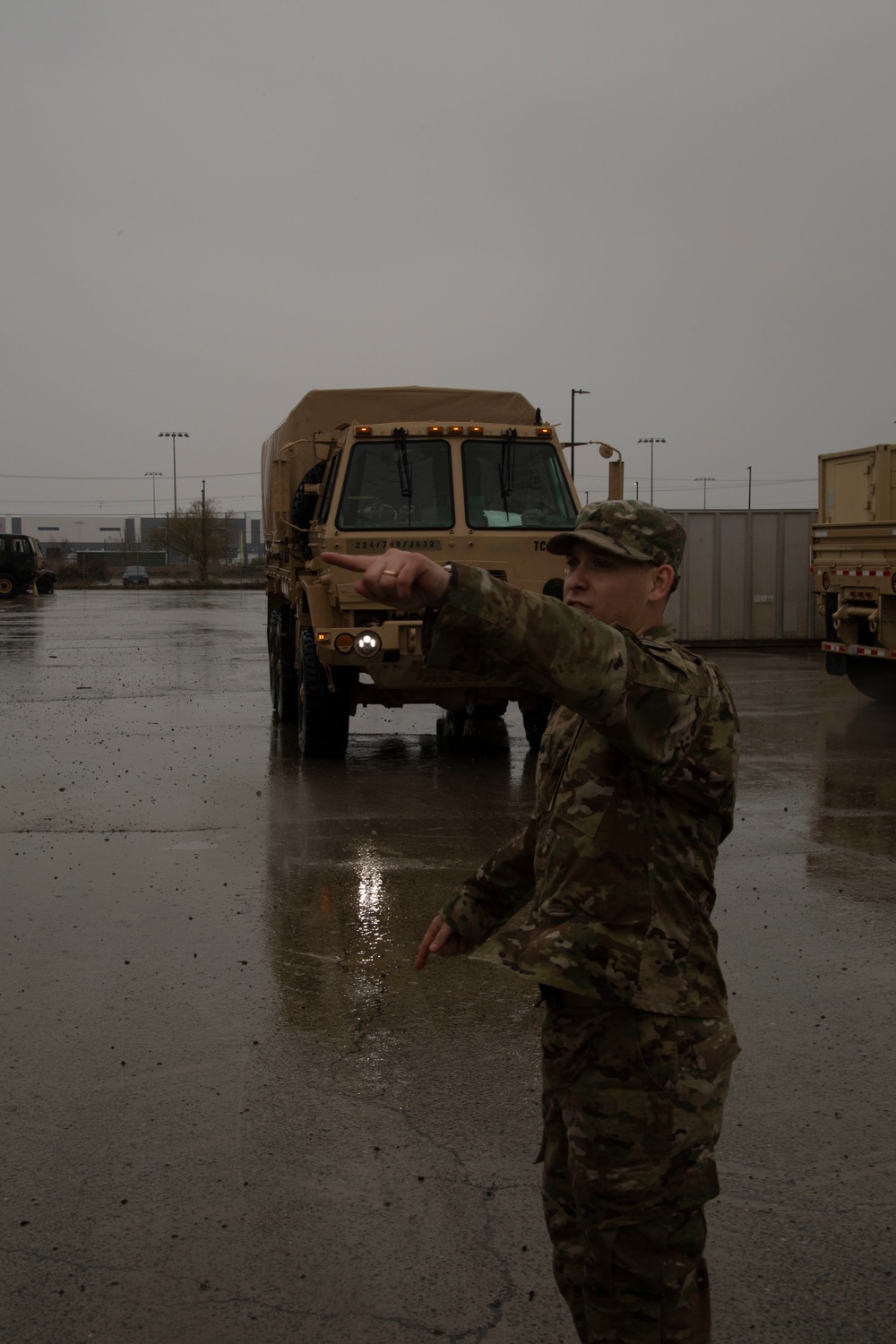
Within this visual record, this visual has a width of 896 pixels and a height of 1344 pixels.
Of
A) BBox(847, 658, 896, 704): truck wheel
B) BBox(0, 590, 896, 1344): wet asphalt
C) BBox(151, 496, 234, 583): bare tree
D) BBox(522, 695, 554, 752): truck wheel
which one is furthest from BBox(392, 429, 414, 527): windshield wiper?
BBox(151, 496, 234, 583): bare tree

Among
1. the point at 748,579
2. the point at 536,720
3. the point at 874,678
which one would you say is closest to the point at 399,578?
the point at 536,720

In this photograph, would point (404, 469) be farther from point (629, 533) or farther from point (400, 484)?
point (629, 533)

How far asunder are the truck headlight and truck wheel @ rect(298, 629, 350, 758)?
38.4 inches

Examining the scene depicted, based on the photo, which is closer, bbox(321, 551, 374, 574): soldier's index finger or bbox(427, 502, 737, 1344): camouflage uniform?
bbox(321, 551, 374, 574): soldier's index finger

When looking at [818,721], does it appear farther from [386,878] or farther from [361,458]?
[386,878]

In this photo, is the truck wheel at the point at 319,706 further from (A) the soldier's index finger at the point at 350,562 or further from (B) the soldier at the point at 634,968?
(A) the soldier's index finger at the point at 350,562

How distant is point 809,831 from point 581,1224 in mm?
6431

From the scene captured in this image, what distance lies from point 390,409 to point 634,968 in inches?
414

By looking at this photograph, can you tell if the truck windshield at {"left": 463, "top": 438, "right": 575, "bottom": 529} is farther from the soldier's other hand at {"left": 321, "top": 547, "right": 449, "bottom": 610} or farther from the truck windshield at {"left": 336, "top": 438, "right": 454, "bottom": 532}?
the soldier's other hand at {"left": 321, "top": 547, "right": 449, "bottom": 610}

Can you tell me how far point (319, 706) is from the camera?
1096cm

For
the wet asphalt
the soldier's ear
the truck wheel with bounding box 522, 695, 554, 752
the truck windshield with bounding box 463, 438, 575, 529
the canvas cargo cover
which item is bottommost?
the wet asphalt

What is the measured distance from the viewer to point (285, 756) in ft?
37.7

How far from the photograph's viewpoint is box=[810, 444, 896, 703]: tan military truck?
1405 cm

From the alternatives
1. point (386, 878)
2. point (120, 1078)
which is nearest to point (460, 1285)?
point (120, 1078)
